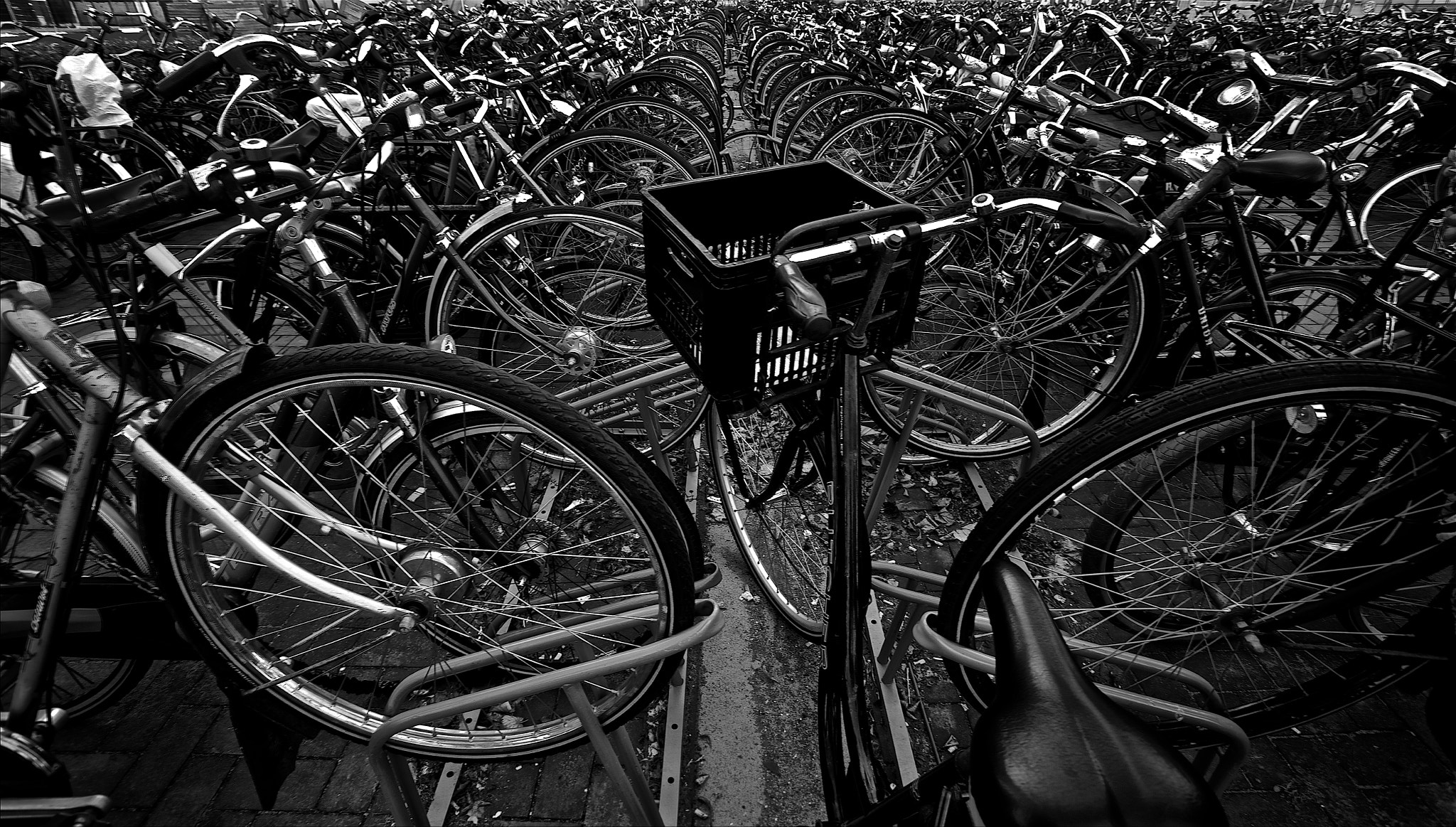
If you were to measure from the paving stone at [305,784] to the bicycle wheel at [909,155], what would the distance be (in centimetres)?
393

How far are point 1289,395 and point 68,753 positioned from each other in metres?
3.78

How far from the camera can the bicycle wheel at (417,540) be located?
61.0 inches

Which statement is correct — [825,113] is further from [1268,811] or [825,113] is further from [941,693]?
[1268,811]

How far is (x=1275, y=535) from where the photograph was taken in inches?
79.3

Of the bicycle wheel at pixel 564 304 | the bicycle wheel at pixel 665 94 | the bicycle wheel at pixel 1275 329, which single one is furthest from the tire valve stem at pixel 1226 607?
the bicycle wheel at pixel 665 94

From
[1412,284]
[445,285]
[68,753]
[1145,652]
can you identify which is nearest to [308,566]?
[68,753]

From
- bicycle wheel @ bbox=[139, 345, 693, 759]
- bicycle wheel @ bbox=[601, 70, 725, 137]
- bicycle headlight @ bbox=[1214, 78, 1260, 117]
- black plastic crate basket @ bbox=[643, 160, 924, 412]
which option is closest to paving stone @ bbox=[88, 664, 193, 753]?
bicycle wheel @ bbox=[139, 345, 693, 759]

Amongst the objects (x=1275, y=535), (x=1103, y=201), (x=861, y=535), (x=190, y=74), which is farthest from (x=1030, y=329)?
(x=190, y=74)

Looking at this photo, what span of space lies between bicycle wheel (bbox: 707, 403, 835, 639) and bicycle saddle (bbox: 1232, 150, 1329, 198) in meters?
1.83

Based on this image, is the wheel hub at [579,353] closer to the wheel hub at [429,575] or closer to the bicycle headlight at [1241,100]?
the wheel hub at [429,575]

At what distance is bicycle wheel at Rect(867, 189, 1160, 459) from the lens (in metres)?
3.03

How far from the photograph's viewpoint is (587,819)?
1999 millimetres

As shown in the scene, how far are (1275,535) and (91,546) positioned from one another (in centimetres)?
369

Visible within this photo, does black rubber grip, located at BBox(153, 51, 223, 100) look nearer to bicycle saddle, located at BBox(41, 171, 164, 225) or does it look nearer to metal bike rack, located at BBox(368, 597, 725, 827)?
bicycle saddle, located at BBox(41, 171, 164, 225)
